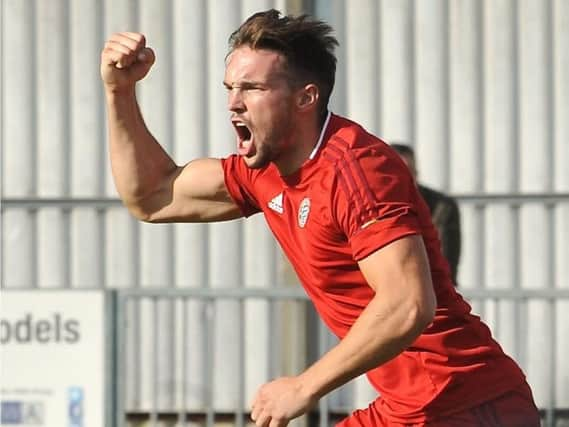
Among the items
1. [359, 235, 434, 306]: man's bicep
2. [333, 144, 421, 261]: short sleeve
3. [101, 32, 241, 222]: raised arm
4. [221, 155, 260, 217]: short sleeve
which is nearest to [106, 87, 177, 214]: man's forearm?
[101, 32, 241, 222]: raised arm

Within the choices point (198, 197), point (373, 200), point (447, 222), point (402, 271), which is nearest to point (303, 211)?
point (373, 200)

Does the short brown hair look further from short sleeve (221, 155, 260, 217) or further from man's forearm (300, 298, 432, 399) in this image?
man's forearm (300, 298, 432, 399)

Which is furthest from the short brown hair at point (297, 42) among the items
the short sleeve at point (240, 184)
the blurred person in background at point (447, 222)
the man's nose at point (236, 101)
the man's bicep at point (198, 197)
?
the blurred person in background at point (447, 222)

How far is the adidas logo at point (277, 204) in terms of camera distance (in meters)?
4.28

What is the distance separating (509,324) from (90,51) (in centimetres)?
330

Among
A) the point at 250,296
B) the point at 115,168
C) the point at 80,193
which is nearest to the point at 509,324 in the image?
the point at 250,296

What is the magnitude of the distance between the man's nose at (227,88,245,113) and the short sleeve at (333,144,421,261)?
0.29 metres

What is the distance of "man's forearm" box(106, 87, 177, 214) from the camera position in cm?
448

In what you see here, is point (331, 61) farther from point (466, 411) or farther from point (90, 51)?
point (90, 51)

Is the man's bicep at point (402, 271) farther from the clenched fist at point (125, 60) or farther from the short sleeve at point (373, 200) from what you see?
the clenched fist at point (125, 60)

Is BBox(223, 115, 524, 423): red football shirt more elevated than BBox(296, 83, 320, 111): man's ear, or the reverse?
BBox(296, 83, 320, 111): man's ear

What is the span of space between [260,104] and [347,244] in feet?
1.32

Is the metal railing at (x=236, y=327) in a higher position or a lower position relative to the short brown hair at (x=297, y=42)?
lower

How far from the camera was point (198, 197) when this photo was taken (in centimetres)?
463
